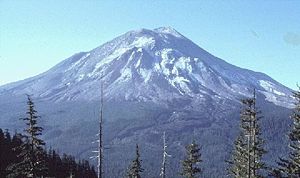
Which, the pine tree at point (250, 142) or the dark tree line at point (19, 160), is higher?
the pine tree at point (250, 142)

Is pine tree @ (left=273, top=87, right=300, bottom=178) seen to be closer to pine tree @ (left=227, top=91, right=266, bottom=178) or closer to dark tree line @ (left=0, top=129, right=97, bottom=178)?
pine tree @ (left=227, top=91, right=266, bottom=178)

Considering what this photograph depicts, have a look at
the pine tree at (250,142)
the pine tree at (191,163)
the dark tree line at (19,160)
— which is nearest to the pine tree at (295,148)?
the pine tree at (250,142)

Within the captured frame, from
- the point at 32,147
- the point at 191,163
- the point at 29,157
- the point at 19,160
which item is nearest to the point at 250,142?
the point at 32,147

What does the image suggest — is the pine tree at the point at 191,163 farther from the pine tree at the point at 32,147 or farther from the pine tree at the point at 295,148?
the pine tree at the point at 32,147

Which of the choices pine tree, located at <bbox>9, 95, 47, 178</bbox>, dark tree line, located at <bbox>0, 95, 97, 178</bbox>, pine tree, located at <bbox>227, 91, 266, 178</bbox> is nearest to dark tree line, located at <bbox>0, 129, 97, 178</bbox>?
dark tree line, located at <bbox>0, 95, 97, 178</bbox>

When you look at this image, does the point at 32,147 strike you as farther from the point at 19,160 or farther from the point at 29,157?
the point at 19,160

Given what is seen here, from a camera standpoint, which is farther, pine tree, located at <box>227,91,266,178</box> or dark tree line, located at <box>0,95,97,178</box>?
dark tree line, located at <box>0,95,97,178</box>

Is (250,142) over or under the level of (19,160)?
over

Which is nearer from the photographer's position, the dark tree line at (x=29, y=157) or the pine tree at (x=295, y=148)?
the pine tree at (x=295, y=148)

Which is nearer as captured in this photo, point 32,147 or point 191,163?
point 32,147

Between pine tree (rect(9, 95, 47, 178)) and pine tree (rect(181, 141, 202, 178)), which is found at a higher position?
pine tree (rect(9, 95, 47, 178))

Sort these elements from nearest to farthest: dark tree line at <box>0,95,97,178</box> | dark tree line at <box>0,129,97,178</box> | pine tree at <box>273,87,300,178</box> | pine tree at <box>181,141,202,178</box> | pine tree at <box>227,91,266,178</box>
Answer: pine tree at <box>273,87,300,178</box> → pine tree at <box>227,91,266,178</box> → dark tree line at <box>0,95,97,178</box> → pine tree at <box>181,141,202,178</box> → dark tree line at <box>0,129,97,178</box>
